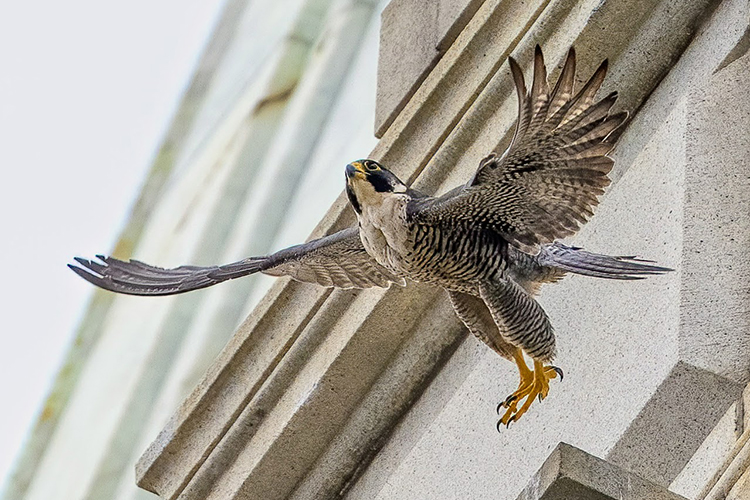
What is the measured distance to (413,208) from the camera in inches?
126

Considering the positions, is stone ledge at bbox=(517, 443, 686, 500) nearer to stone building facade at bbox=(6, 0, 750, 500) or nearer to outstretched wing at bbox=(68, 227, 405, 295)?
stone building facade at bbox=(6, 0, 750, 500)

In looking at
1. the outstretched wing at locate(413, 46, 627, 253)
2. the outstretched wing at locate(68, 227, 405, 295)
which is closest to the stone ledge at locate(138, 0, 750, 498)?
the outstretched wing at locate(68, 227, 405, 295)

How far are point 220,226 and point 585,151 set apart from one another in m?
5.55

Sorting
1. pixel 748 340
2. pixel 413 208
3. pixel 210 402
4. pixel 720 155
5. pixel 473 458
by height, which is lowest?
pixel 210 402

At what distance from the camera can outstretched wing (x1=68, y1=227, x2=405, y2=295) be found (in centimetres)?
347

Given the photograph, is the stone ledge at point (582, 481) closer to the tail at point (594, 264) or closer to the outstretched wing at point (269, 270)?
the tail at point (594, 264)

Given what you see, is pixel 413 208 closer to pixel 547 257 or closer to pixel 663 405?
pixel 547 257

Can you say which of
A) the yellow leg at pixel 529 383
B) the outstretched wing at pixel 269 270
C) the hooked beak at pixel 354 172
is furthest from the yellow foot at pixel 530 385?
the hooked beak at pixel 354 172

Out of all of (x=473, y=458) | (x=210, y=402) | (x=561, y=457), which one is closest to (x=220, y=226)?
(x=210, y=402)

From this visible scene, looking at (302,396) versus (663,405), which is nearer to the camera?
(663,405)

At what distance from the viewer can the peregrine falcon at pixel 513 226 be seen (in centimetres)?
296

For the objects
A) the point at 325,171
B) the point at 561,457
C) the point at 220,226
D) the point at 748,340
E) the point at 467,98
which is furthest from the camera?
the point at 220,226

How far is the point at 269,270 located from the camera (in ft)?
11.8

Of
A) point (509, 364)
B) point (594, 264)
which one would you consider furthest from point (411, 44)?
point (594, 264)
